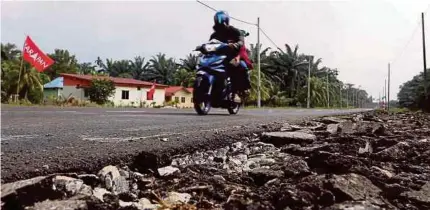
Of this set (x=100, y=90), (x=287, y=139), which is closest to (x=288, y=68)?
(x=100, y=90)

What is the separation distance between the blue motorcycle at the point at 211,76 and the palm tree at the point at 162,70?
4668cm

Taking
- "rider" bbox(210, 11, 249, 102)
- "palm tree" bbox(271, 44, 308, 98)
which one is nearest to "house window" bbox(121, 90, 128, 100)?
"palm tree" bbox(271, 44, 308, 98)

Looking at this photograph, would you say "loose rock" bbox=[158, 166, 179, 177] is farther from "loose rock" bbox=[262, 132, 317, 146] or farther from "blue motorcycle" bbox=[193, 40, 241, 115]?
"blue motorcycle" bbox=[193, 40, 241, 115]

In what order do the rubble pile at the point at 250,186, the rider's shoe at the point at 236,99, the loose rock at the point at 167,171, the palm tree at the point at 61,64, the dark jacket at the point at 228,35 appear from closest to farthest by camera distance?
1. the rubble pile at the point at 250,186
2. the loose rock at the point at 167,171
3. the dark jacket at the point at 228,35
4. the rider's shoe at the point at 236,99
5. the palm tree at the point at 61,64

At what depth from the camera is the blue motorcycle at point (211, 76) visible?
330 inches

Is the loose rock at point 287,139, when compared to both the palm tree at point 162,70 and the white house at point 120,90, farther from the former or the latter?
the palm tree at point 162,70

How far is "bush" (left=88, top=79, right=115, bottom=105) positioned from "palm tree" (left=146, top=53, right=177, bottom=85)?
→ 71.4 ft

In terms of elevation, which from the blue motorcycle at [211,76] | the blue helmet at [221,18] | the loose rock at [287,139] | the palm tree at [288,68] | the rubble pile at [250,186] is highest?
the palm tree at [288,68]

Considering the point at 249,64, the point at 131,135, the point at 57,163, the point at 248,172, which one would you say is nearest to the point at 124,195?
the point at 57,163

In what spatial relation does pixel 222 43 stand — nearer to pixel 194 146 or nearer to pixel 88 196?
pixel 194 146

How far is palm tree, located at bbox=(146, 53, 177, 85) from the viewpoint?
5575cm

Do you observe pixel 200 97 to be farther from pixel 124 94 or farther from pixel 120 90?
pixel 124 94

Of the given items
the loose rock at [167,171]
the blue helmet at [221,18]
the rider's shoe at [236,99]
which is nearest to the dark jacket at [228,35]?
the blue helmet at [221,18]

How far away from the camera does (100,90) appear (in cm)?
3294
